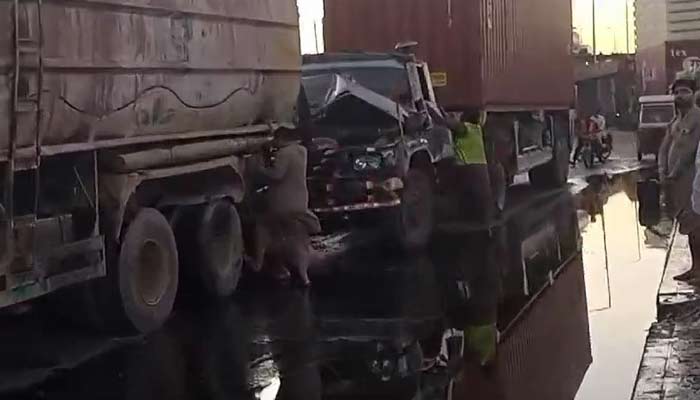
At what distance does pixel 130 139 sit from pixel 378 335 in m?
2.25

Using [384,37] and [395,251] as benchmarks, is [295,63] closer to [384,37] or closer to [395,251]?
[395,251]

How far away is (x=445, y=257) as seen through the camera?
44.7 feet

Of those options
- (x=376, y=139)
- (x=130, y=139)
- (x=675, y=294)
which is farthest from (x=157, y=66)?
(x=376, y=139)

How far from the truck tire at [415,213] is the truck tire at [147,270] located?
4.29 metres

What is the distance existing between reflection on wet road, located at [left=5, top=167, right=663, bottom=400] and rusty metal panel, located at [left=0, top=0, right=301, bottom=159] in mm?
1529

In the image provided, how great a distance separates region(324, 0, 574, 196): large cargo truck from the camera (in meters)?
16.8

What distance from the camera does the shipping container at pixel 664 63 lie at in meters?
41.8

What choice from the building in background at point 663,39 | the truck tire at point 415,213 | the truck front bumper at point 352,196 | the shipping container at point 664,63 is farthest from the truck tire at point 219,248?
the building in background at point 663,39

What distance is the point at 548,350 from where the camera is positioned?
905 cm

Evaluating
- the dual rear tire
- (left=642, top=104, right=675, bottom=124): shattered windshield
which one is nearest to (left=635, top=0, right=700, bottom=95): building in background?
(left=642, top=104, right=675, bottom=124): shattered windshield

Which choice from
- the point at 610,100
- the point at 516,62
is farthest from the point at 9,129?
the point at 610,100

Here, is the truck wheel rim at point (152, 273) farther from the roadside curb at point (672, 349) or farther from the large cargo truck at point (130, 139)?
the roadside curb at point (672, 349)

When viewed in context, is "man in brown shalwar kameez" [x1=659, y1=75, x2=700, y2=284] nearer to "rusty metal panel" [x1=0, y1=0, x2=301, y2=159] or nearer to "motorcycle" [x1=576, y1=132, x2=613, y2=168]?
"rusty metal panel" [x1=0, y1=0, x2=301, y2=159]

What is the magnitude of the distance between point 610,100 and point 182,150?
56.8 m
